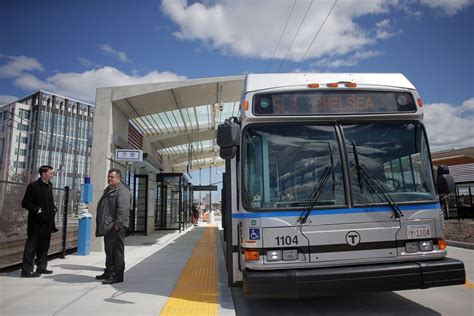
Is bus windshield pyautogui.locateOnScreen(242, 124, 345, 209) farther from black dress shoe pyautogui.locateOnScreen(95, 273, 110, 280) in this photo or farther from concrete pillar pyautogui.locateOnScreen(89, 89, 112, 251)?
concrete pillar pyautogui.locateOnScreen(89, 89, 112, 251)

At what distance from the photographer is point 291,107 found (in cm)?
494

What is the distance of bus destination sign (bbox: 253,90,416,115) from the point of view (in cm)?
493

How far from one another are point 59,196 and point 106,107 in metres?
2.92

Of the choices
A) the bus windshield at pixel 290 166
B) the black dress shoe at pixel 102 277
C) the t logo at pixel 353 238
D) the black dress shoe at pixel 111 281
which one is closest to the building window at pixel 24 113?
the black dress shoe at pixel 102 277

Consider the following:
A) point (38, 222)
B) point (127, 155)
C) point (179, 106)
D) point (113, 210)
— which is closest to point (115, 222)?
point (113, 210)

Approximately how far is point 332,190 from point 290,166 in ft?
1.90

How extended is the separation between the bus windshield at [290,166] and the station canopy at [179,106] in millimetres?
7377

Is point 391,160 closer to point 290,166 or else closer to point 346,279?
point 290,166

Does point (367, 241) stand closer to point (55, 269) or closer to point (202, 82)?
point (55, 269)

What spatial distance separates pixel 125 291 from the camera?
5.82 m

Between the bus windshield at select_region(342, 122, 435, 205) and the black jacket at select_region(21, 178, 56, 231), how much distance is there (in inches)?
213

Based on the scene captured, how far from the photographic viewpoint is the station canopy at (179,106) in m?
11.6

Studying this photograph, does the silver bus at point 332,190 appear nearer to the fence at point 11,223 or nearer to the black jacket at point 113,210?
the black jacket at point 113,210

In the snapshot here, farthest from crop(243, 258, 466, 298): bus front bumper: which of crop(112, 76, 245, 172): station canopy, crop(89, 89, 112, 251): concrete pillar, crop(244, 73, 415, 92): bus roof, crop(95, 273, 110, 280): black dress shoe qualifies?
crop(112, 76, 245, 172): station canopy
